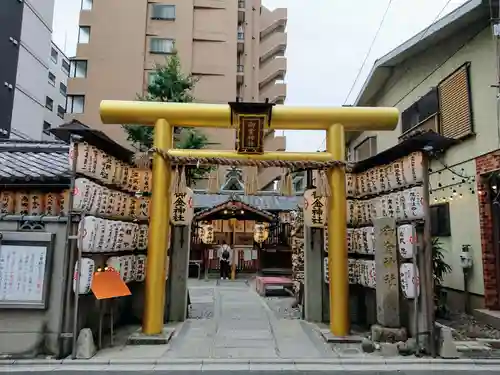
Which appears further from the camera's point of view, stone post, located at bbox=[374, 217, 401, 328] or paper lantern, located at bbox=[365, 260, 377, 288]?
paper lantern, located at bbox=[365, 260, 377, 288]

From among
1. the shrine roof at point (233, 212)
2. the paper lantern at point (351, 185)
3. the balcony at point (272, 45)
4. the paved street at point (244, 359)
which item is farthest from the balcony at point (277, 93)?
the paved street at point (244, 359)

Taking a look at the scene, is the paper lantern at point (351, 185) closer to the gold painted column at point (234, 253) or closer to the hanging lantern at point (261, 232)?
the hanging lantern at point (261, 232)

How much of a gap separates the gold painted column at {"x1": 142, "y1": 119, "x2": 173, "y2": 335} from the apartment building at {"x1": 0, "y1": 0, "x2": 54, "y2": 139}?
17318 mm

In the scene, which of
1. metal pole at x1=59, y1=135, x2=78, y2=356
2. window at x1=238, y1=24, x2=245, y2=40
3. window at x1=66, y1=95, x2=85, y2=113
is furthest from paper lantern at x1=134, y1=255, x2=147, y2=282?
window at x1=238, y1=24, x2=245, y2=40

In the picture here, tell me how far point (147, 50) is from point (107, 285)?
100.0 feet

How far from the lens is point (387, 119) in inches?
407

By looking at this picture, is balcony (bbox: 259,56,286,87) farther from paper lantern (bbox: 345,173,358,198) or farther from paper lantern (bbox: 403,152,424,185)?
paper lantern (bbox: 403,152,424,185)

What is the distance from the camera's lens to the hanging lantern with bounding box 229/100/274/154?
393 inches

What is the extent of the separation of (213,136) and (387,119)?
25.2 metres

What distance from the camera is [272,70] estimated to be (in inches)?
1774

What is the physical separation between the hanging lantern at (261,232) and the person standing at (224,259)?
178 centimetres

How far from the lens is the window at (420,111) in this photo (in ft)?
46.9

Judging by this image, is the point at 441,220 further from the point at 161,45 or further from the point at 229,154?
the point at 161,45

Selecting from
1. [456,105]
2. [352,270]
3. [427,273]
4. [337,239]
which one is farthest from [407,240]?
[456,105]
